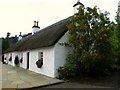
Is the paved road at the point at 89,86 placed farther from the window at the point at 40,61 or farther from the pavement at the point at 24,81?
the window at the point at 40,61

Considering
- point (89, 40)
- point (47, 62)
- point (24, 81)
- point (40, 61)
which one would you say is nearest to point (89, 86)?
point (89, 40)

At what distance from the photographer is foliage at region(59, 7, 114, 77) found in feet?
48.5

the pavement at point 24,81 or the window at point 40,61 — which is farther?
the window at point 40,61

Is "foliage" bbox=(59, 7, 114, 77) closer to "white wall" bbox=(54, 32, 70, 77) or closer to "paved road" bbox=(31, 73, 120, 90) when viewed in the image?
"white wall" bbox=(54, 32, 70, 77)

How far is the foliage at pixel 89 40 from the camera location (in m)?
14.8

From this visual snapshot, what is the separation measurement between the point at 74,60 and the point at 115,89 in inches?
190

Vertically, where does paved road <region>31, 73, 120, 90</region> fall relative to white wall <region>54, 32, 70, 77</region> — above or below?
below

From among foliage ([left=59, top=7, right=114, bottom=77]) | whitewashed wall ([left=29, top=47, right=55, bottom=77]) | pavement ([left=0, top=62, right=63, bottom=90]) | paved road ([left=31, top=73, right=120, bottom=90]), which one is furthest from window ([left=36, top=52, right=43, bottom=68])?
paved road ([left=31, top=73, right=120, bottom=90])

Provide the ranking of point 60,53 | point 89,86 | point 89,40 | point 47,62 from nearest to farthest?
1. point 89,86
2. point 89,40
3. point 60,53
4. point 47,62

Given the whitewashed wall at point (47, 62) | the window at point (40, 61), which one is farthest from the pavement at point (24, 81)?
the window at point (40, 61)

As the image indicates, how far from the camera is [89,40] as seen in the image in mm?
14992

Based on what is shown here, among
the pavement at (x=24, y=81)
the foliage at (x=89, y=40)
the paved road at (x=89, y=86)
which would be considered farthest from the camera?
the foliage at (x=89, y=40)

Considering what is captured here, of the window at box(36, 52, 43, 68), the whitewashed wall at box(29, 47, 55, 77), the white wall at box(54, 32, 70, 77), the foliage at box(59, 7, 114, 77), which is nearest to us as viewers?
the foliage at box(59, 7, 114, 77)

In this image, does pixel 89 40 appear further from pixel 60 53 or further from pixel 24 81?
pixel 24 81
